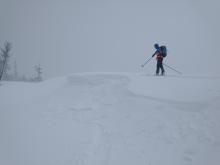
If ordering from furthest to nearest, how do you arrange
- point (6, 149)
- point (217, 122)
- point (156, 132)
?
point (6, 149), point (156, 132), point (217, 122)

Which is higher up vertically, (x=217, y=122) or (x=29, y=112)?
(x=217, y=122)

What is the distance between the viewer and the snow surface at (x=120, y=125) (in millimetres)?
8586

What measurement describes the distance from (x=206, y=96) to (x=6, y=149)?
1017 cm

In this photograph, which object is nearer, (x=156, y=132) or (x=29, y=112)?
(x=156, y=132)

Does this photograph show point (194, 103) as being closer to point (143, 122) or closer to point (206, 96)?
Result: point (206, 96)

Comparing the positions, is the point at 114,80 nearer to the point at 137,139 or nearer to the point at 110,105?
the point at 110,105

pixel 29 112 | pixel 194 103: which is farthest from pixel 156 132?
pixel 29 112

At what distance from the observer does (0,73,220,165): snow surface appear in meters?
8.59

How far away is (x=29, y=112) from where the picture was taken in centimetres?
1341

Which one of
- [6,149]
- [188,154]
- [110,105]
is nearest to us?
[188,154]

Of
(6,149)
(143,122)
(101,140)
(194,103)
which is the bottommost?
(6,149)

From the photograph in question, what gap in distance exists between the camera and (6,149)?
1020 cm

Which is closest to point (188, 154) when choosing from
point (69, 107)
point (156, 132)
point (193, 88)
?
point (156, 132)

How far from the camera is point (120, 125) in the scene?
10656 millimetres
